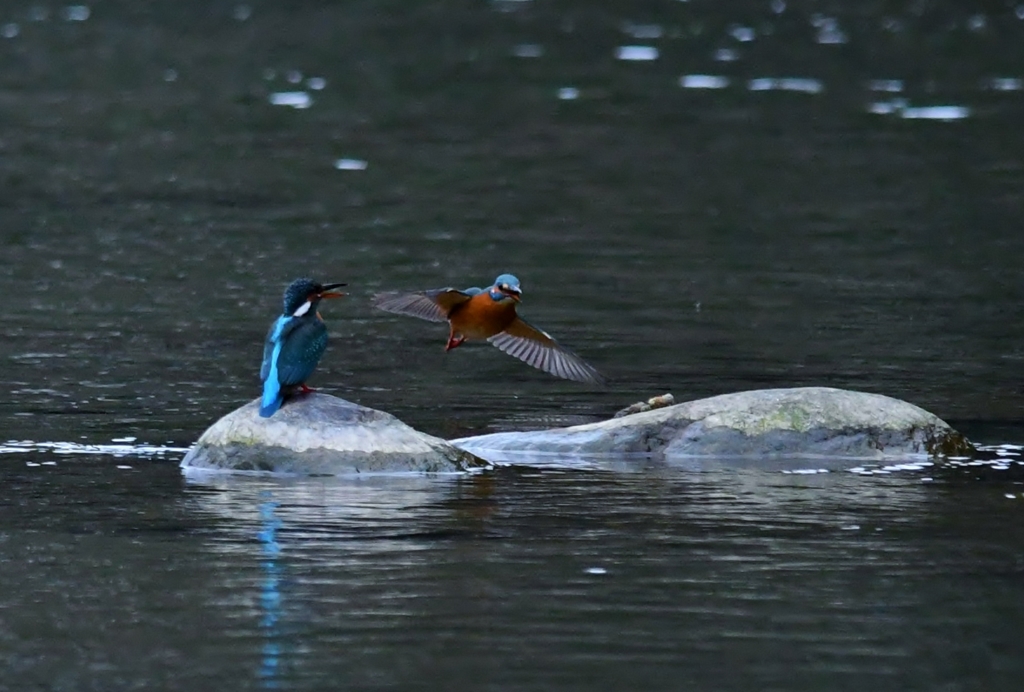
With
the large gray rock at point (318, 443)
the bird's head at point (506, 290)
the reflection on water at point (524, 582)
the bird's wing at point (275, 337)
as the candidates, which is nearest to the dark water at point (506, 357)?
the reflection on water at point (524, 582)

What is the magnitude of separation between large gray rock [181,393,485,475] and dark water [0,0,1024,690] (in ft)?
0.93

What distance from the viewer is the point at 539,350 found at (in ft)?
41.2

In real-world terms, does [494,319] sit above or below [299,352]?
above

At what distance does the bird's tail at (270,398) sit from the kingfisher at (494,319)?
84cm

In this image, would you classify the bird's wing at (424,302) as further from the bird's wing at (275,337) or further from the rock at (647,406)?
the rock at (647,406)

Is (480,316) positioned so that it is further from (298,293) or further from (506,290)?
(298,293)

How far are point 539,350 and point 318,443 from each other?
5.62 feet

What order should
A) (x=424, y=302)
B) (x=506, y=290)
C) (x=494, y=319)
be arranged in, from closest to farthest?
(x=506, y=290) < (x=424, y=302) < (x=494, y=319)

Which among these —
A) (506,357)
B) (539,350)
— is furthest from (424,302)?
(506,357)

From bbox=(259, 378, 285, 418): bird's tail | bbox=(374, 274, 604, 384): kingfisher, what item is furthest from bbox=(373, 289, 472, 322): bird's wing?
bbox=(259, 378, 285, 418): bird's tail

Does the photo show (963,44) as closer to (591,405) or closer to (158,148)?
(158,148)

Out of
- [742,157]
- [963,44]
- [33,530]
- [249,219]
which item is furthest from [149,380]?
[963,44]

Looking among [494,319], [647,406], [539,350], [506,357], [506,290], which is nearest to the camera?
[506,290]

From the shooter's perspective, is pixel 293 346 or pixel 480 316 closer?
pixel 293 346
